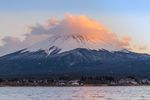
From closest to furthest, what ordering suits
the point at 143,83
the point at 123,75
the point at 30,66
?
the point at 143,83
the point at 123,75
the point at 30,66

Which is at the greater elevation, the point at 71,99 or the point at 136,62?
the point at 136,62

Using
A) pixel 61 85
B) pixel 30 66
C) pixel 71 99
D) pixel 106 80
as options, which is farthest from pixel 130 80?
pixel 71 99

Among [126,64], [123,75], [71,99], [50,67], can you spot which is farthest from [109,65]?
[71,99]

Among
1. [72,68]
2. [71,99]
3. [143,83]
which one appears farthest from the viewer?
[72,68]

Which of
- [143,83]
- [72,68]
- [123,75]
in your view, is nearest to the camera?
[143,83]

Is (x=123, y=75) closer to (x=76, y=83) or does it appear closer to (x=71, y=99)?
(x=76, y=83)

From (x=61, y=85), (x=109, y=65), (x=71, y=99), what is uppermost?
(x=109, y=65)

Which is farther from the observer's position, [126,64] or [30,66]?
[30,66]

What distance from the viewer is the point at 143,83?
141000mm

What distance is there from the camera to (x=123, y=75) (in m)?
155

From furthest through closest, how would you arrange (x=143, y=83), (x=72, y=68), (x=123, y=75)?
1. (x=72, y=68)
2. (x=123, y=75)
3. (x=143, y=83)

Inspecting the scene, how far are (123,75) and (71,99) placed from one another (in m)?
91.2

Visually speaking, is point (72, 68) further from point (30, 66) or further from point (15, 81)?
point (15, 81)

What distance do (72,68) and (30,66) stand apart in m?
19.0
